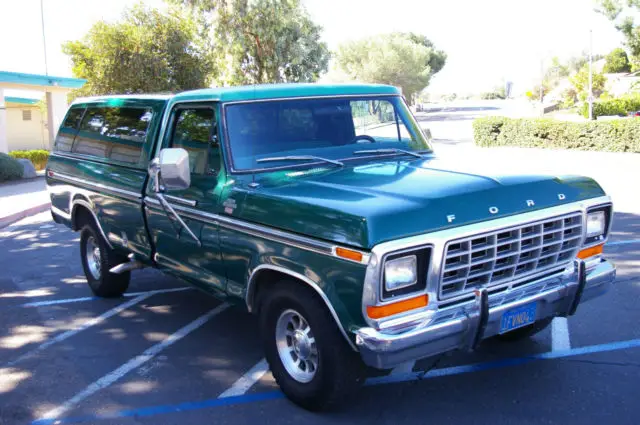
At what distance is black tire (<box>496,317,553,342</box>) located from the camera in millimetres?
5133

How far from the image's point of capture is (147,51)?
1114 inches

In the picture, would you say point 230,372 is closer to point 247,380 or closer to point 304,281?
point 247,380

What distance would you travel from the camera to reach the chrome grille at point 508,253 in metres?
3.66

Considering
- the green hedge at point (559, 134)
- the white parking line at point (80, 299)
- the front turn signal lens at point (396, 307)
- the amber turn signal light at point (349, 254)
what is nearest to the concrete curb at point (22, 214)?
the white parking line at point (80, 299)

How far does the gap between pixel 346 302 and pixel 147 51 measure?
27.0 metres

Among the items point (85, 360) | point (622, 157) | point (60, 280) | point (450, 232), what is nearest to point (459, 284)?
point (450, 232)

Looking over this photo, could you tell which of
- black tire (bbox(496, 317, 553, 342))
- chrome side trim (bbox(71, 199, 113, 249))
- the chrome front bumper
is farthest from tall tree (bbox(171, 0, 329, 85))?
the chrome front bumper

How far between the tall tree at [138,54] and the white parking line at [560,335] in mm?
25385

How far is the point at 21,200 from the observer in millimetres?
14820

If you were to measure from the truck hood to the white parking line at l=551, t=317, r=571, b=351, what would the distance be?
4.56 feet

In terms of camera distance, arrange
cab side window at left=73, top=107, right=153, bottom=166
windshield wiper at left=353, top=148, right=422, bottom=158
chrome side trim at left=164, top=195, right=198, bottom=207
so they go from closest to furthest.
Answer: chrome side trim at left=164, top=195, right=198, bottom=207 < windshield wiper at left=353, top=148, right=422, bottom=158 < cab side window at left=73, top=107, right=153, bottom=166

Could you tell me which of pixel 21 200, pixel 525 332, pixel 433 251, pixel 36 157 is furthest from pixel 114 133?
pixel 36 157

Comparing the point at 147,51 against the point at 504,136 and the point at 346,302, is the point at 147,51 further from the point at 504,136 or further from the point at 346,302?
the point at 346,302

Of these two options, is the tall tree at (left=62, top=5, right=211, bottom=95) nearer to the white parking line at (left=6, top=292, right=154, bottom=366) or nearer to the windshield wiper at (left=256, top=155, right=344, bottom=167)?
the white parking line at (left=6, top=292, right=154, bottom=366)
